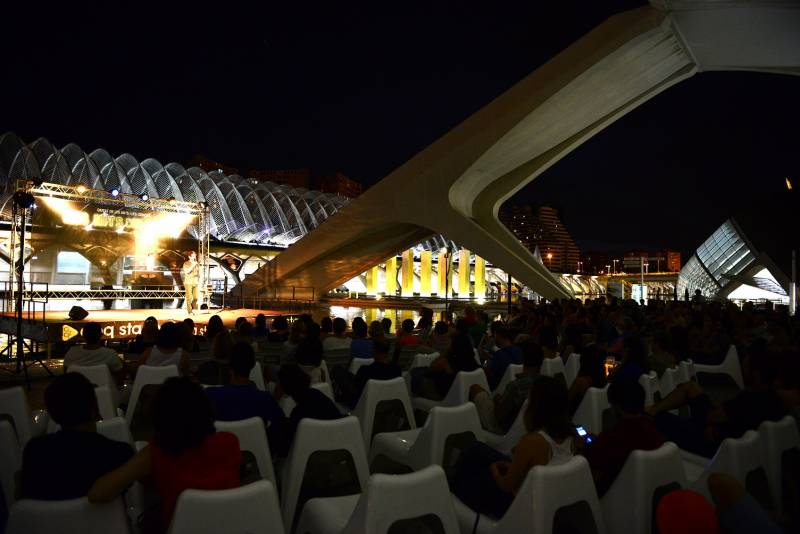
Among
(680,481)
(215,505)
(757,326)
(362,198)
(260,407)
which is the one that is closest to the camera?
(215,505)

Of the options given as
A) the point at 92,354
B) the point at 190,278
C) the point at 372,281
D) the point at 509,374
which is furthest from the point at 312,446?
the point at 372,281

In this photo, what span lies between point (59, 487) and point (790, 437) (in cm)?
340

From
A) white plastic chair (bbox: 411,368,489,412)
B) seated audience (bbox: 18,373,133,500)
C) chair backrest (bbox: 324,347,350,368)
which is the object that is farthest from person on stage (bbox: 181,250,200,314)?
seated audience (bbox: 18,373,133,500)

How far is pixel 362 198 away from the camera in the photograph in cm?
1869

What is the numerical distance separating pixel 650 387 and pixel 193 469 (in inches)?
144

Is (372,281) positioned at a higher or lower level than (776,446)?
higher

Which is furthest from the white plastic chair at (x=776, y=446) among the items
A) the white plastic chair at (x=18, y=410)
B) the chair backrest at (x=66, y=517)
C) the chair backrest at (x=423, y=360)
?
the white plastic chair at (x=18, y=410)

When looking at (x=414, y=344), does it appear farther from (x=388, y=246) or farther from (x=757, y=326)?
(x=388, y=246)

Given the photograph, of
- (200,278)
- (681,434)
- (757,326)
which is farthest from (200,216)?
(681,434)

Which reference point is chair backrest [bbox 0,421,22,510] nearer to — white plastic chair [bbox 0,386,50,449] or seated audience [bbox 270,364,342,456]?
white plastic chair [bbox 0,386,50,449]

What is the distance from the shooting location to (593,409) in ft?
12.7

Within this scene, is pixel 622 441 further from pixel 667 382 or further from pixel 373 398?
pixel 667 382

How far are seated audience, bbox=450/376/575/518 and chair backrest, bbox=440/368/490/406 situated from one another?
Result: 1.72 m

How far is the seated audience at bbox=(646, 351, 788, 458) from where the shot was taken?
3176 millimetres
